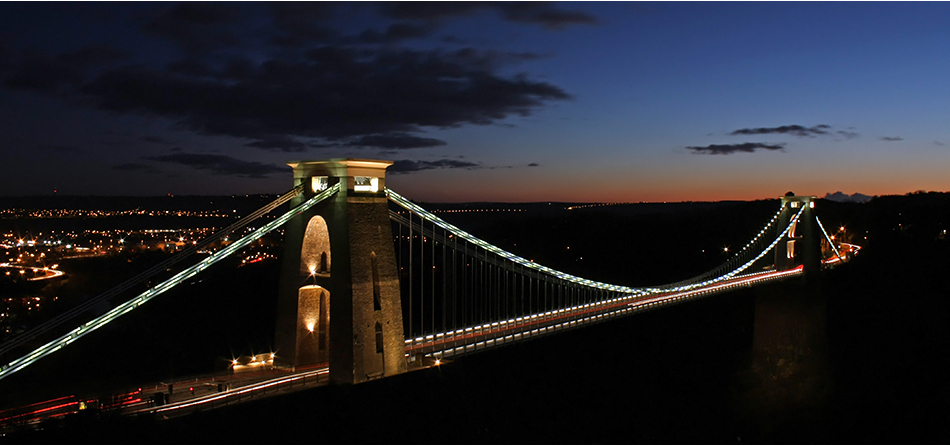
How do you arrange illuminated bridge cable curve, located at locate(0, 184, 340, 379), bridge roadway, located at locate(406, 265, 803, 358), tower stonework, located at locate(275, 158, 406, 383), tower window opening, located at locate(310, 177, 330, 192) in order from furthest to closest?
bridge roadway, located at locate(406, 265, 803, 358) < tower window opening, located at locate(310, 177, 330, 192) < tower stonework, located at locate(275, 158, 406, 383) < illuminated bridge cable curve, located at locate(0, 184, 340, 379)

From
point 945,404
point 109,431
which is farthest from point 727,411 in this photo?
point 109,431

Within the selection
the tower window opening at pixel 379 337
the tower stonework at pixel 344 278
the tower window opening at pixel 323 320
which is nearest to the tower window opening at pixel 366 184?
the tower stonework at pixel 344 278

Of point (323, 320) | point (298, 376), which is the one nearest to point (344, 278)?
point (298, 376)

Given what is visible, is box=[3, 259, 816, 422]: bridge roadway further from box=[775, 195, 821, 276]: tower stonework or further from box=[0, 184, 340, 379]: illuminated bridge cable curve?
box=[775, 195, 821, 276]: tower stonework

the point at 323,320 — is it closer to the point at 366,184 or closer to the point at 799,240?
the point at 366,184

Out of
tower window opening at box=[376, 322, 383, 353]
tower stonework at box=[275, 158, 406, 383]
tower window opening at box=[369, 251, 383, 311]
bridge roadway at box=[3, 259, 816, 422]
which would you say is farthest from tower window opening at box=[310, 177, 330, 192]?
bridge roadway at box=[3, 259, 816, 422]

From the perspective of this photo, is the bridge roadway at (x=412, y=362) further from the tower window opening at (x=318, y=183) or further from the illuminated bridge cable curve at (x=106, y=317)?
the tower window opening at (x=318, y=183)
